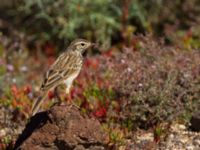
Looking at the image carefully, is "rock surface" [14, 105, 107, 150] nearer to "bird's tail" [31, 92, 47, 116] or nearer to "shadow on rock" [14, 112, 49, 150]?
"shadow on rock" [14, 112, 49, 150]

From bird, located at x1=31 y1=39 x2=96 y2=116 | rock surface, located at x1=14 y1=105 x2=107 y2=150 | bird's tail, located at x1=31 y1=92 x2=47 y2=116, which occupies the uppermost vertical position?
bird, located at x1=31 y1=39 x2=96 y2=116

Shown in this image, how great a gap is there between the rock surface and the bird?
0.77m

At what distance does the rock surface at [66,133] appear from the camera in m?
8.72

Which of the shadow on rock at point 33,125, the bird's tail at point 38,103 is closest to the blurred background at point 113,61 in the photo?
the shadow on rock at point 33,125

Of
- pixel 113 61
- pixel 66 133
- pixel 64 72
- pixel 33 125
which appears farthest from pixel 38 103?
pixel 113 61

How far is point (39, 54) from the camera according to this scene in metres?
15.2

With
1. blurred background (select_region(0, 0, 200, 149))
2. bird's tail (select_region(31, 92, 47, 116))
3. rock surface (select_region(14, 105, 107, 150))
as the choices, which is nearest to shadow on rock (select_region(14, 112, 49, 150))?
rock surface (select_region(14, 105, 107, 150))

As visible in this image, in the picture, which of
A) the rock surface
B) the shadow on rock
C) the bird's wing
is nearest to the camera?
the rock surface

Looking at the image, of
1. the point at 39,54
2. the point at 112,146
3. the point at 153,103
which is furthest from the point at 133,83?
the point at 39,54

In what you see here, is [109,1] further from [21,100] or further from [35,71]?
[21,100]

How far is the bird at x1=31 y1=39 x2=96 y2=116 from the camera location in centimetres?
962

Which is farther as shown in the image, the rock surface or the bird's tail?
the bird's tail

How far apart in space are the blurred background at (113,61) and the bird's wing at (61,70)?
57cm

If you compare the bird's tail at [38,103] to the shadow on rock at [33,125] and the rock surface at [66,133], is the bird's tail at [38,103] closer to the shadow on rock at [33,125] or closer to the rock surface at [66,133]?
the shadow on rock at [33,125]
